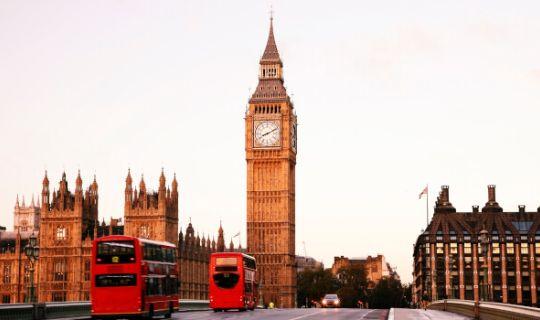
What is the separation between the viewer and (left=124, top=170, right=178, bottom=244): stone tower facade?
12331 cm

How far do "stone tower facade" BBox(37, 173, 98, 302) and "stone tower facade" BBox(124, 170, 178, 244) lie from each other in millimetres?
4947

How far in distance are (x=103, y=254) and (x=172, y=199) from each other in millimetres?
87785

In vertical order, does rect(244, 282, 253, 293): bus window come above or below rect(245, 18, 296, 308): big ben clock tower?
below

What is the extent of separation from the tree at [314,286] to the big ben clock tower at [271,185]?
2743cm

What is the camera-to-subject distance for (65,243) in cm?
12056

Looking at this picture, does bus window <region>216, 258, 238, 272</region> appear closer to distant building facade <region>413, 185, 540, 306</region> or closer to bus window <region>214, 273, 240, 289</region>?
bus window <region>214, 273, 240, 289</region>

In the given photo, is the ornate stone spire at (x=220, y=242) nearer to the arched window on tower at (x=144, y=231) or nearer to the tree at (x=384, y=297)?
the arched window on tower at (x=144, y=231)

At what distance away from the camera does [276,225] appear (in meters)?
156

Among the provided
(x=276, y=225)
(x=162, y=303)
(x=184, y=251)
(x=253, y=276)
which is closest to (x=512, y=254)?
(x=276, y=225)

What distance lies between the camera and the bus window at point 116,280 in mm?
40375

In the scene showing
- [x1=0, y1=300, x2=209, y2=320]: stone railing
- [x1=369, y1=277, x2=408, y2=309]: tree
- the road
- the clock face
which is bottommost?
[x1=369, y1=277, x2=408, y2=309]: tree

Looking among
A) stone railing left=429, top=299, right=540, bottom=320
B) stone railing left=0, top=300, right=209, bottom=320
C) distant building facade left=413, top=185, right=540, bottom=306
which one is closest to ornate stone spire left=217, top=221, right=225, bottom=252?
distant building facade left=413, top=185, right=540, bottom=306

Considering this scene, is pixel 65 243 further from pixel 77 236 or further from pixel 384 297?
pixel 384 297

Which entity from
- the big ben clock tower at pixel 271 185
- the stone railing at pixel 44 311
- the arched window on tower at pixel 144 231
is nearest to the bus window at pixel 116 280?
the stone railing at pixel 44 311
